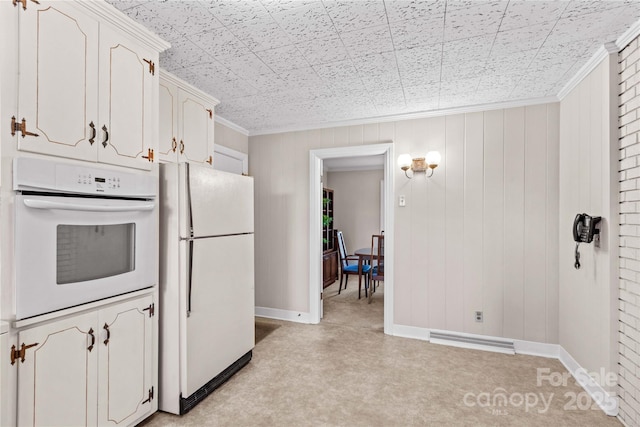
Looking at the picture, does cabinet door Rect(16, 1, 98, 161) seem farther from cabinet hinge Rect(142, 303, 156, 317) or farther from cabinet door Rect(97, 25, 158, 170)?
cabinet hinge Rect(142, 303, 156, 317)

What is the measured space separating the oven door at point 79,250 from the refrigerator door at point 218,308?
0.36 meters

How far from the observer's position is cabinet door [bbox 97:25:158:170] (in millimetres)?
1703

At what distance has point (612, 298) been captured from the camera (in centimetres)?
209

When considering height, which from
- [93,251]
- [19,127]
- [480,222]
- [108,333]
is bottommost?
[108,333]

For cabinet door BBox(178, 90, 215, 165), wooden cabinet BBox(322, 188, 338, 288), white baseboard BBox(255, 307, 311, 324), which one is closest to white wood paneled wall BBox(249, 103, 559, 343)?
white baseboard BBox(255, 307, 311, 324)

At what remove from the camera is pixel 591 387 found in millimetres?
2324

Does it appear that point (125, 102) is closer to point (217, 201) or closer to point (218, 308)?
point (217, 201)

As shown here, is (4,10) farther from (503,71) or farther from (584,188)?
(584,188)

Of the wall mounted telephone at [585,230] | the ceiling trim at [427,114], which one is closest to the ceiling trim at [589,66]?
the ceiling trim at [427,114]

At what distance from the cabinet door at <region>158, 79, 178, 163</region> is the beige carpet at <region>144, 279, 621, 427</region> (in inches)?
73.8

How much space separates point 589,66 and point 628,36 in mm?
369

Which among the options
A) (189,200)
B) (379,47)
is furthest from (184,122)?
(379,47)

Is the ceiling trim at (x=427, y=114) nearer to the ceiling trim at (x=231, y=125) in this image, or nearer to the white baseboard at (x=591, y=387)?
the ceiling trim at (x=231, y=125)

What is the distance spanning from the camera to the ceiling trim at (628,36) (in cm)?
188
